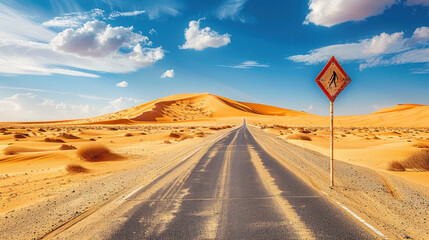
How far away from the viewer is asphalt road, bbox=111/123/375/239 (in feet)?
13.8

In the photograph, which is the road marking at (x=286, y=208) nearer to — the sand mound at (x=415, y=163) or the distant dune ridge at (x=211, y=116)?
the sand mound at (x=415, y=163)

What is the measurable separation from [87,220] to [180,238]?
86.6 inches

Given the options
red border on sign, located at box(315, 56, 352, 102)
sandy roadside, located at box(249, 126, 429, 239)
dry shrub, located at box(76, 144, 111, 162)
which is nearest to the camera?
sandy roadside, located at box(249, 126, 429, 239)

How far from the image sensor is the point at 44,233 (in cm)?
446

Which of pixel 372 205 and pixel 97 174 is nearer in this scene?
pixel 372 205

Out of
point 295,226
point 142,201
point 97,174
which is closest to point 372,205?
point 295,226

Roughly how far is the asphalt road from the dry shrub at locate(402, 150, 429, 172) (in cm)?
637

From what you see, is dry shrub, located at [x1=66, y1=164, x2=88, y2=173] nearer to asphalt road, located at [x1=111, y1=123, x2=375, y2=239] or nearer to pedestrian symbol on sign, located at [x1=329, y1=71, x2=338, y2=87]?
asphalt road, located at [x1=111, y1=123, x2=375, y2=239]

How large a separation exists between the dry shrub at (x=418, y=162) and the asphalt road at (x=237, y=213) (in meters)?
6.37

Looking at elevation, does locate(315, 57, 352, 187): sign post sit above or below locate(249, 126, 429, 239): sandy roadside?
above

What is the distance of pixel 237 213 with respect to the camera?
512 cm

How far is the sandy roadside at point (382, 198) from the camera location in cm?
459

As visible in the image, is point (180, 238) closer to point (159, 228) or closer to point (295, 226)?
point (159, 228)

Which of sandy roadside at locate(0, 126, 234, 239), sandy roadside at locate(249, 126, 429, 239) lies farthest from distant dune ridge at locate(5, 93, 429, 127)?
sandy roadside at locate(0, 126, 234, 239)
